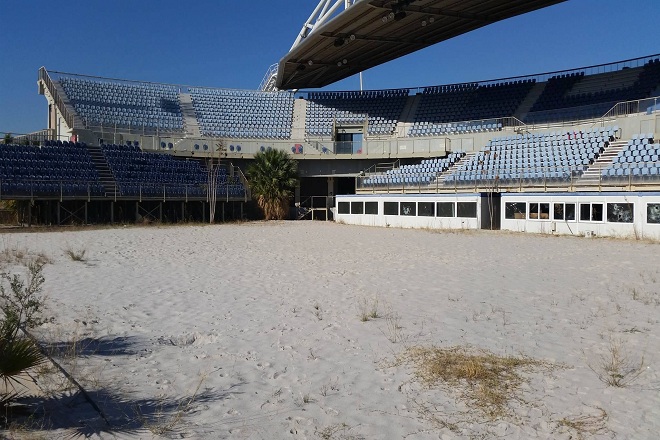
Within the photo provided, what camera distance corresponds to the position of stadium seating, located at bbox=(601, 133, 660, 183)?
23.4 meters

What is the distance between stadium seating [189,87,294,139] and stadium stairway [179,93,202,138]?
1.17 feet

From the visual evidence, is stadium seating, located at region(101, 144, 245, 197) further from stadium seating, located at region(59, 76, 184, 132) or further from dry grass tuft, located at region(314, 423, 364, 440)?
dry grass tuft, located at region(314, 423, 364, 440)

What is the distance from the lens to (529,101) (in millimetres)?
39844

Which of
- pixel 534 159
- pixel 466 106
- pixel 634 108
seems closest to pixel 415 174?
pixel 534 159

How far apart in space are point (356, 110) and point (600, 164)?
23.1 metres

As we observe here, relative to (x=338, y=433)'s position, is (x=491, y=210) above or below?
above

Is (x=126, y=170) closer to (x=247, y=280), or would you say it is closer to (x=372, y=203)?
(x=372, y=203)

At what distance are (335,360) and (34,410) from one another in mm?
3091

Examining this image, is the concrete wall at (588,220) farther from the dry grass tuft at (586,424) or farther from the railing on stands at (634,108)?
the dry grass tuft at (586,424)

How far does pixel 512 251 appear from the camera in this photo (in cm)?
1669

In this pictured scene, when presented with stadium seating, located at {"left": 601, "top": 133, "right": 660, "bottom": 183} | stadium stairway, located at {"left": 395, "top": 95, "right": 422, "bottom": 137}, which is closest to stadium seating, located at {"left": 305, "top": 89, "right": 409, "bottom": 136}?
stadium stairway, located at {"left": 395, "top": 95, "right": 422, "bottom": 137}

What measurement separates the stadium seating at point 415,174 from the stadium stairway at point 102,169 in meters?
16.5

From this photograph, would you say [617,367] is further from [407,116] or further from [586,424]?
[407,116]

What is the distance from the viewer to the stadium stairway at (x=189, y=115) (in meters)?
41.7
